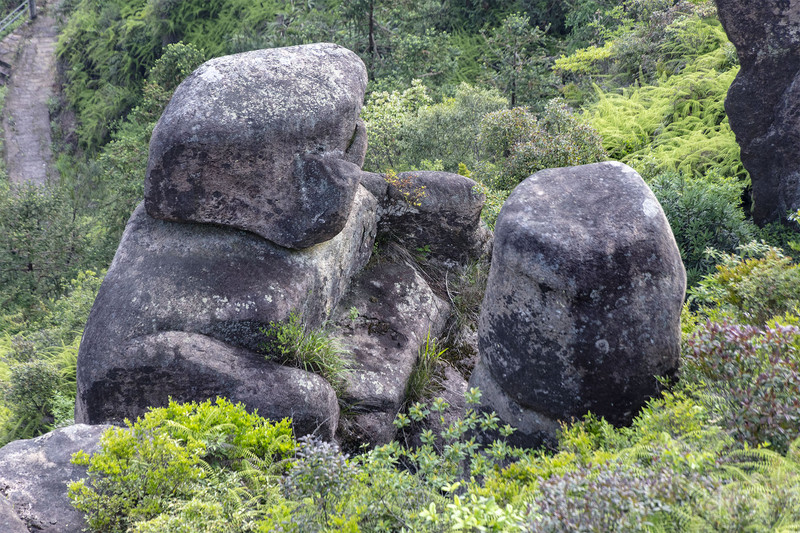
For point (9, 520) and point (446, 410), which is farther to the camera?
point (446, 410)

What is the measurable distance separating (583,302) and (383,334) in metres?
3.38

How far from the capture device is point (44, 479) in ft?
13.4

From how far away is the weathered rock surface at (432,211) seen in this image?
8.91 m

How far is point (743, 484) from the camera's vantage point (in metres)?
3.11

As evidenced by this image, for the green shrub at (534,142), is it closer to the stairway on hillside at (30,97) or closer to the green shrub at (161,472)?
the green shrub at (161,472)

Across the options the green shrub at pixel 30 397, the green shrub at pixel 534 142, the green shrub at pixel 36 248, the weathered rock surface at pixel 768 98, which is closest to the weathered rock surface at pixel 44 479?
the green shrub at pixel 30 397

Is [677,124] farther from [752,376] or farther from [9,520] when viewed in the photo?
[9,520]

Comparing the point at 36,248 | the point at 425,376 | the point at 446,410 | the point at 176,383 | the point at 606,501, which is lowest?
the point at 36,248

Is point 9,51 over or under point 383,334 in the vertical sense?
under

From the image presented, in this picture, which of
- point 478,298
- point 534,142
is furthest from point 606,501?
point 534,142

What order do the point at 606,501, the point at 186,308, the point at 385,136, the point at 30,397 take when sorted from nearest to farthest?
the point at 606,501
the point at 186,308
the point at 30,397
the point at 385,136

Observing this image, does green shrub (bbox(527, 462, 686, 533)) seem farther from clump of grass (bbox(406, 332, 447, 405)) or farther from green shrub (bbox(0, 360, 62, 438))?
green shrub (bbox(0, 360, 62, 438))

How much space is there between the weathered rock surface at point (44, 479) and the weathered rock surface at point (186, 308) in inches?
54.6

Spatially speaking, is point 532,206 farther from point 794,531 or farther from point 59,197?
point 59,197
